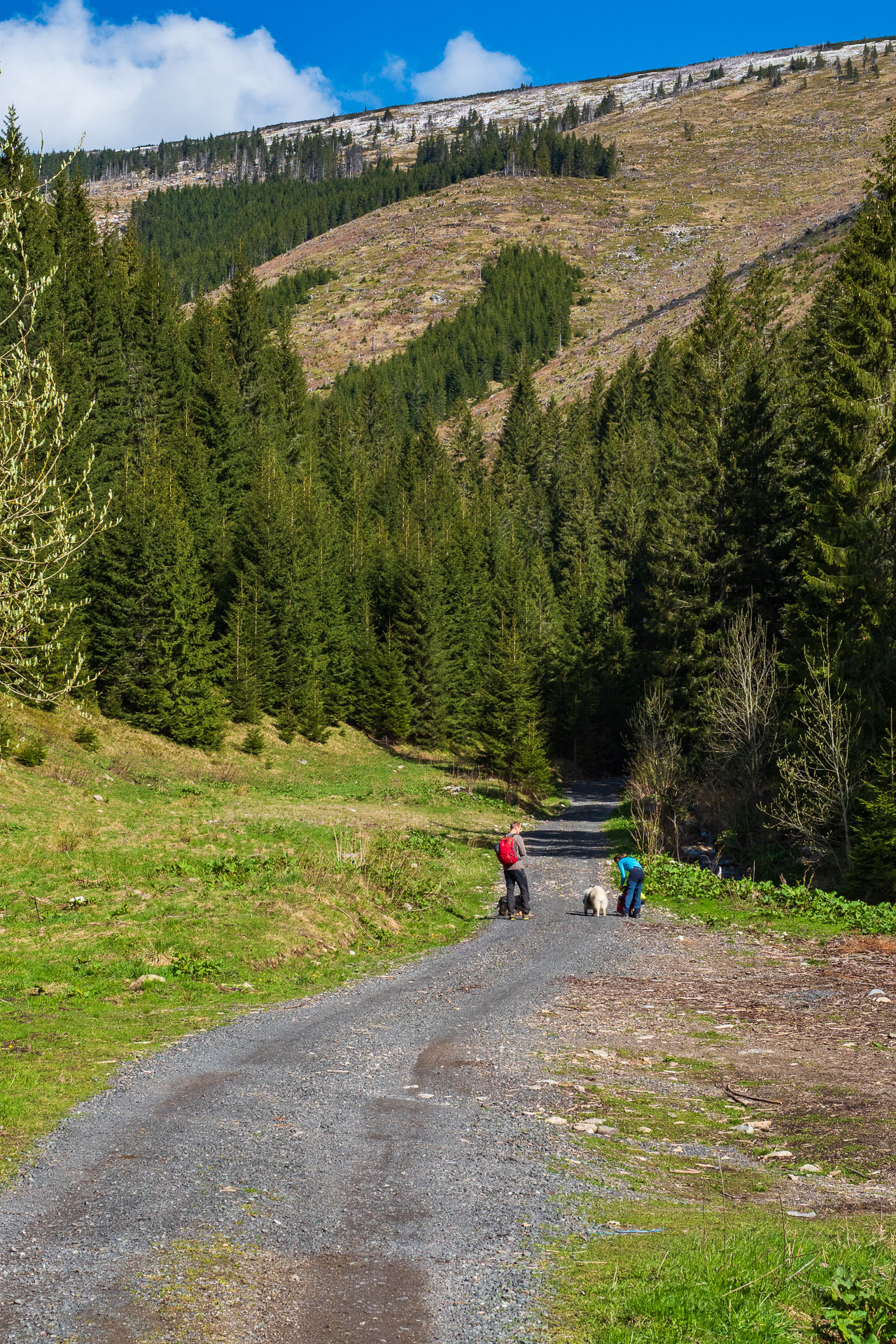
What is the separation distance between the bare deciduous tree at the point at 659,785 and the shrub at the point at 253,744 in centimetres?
2106

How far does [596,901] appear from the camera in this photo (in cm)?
2325

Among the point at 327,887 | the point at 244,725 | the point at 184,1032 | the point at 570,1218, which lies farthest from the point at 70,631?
the point at 570,1218

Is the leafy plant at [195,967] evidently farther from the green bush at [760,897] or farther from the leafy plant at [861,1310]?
the green bush at [760,897]

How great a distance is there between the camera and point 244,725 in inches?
2057

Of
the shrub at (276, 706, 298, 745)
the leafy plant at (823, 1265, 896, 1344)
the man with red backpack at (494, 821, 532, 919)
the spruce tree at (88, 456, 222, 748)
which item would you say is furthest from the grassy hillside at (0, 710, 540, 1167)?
the shrub at (276, 706, 298, 745)

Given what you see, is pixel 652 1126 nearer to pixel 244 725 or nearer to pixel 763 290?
pixel 244 725

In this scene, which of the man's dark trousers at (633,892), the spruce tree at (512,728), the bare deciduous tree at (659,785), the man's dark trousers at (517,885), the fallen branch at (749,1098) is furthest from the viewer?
the spruce tree at (512,728)

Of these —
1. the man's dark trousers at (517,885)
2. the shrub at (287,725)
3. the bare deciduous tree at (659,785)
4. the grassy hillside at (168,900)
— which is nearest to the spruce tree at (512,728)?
the grassy hillside at (168,900)

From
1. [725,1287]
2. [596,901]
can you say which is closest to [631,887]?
[596,901]

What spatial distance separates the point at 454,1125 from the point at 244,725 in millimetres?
44504

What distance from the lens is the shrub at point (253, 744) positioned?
1932 inches

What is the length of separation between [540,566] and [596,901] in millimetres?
67397

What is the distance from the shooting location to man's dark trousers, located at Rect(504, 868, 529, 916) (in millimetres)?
22875

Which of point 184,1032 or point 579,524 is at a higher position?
point 579,524
